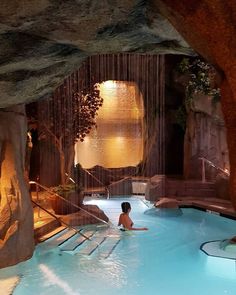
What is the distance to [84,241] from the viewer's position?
9.35 meters

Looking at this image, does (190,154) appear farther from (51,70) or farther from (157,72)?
(51,70)

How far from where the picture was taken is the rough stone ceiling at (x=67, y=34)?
3879mm

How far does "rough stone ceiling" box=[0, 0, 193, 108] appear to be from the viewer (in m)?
3.88

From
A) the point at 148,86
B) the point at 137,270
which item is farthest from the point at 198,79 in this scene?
the point at 137,270

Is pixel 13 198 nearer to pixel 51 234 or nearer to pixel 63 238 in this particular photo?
pixel 51 234

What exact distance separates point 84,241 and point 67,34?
6.00 m

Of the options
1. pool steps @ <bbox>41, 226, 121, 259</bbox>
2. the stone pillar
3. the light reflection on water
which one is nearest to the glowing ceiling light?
the light reflection on water

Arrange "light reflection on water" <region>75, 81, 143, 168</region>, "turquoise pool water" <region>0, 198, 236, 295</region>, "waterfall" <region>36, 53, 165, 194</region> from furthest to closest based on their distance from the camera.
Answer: "light reflection on water" <region>75, 81, 143, 168</region> < "waterfall" <region>36, 53, 165, 194</region> < "turquoise pool water" <region>0, 198, 236, 295</region>

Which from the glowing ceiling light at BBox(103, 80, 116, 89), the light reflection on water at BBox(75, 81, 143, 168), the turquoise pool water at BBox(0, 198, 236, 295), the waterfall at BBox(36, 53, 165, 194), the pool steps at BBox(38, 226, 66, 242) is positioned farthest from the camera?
the light reflection on water at BBox(75, 81, 143, 168)

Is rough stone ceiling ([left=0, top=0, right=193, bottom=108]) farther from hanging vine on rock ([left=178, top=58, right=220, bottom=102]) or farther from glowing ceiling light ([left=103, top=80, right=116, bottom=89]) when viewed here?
glowing ceiling light ([left=103, top=80, right=116, bottom=89])

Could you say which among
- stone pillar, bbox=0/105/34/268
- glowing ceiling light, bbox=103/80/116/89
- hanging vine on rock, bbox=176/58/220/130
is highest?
glowing ceiling light, bbox=103/80/116/89

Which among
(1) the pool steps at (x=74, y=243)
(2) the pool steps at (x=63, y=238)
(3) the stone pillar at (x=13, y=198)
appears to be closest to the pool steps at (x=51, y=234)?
(2) the pool steps at (x=63, y=238)

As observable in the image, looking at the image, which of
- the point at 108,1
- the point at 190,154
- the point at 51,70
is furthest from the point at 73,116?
the point at 108,1

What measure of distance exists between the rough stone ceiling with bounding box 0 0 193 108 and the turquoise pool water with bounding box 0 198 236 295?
10.9 feet
